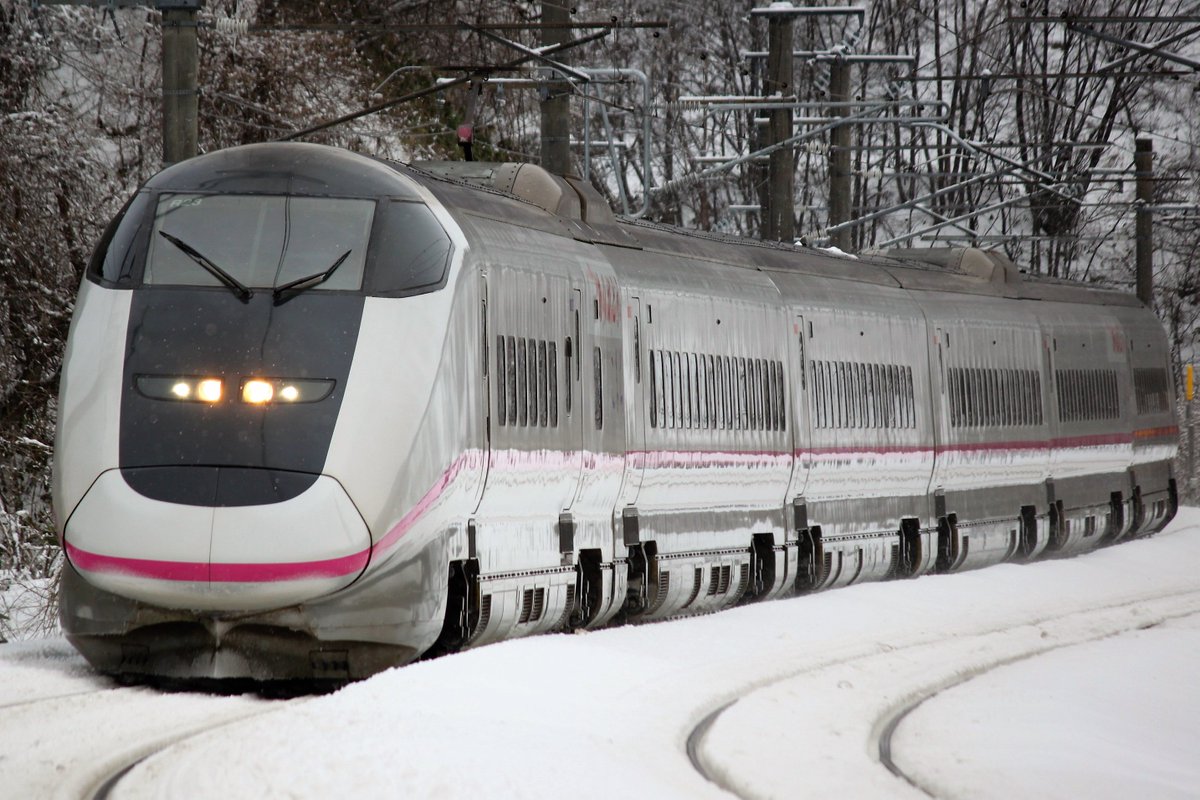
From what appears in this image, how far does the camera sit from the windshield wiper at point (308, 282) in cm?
1090

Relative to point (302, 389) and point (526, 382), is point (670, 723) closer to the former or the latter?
point (302, 389)

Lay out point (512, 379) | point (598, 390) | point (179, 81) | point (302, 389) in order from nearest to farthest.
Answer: point (302, 389) → point (512, 379) → point (598, 390) → point (179, 81)

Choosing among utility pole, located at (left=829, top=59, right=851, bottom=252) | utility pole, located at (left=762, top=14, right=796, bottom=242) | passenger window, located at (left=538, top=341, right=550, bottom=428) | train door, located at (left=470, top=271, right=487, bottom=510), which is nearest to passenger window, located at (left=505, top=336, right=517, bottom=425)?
train door, located at (left=470, top=271, right=487, bottom=510)

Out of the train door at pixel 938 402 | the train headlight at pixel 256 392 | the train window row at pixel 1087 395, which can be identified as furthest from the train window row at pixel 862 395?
the train headlight at pixel 256 392

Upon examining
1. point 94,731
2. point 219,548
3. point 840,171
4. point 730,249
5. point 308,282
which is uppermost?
point 840,171

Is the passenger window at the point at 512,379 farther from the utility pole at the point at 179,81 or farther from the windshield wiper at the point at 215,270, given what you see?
the utility pole at the point at 179,81

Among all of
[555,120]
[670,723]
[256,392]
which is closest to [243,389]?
[256,392]

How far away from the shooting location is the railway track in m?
9.09

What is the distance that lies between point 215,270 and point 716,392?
6.80 meters

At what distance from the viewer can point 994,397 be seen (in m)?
24.0

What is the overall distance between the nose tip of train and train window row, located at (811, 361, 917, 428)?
30.7 ft

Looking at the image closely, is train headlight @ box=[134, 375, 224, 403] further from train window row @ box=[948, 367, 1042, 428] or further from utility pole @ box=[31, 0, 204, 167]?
train window row @ box=[948, 367, 1042, 428]

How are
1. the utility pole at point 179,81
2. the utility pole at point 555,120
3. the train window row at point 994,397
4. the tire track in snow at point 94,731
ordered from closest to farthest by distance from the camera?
the tire track in snow at point 94,731 → the utility pole at point 179,81 → the utility pole at point 555,120 → the train window row at point 994,397

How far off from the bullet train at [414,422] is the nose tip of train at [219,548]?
1 centimetres
